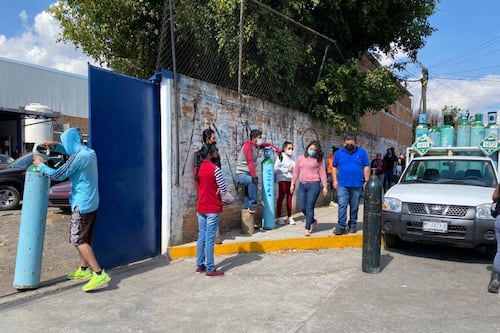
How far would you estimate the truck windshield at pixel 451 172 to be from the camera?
6.94 meters

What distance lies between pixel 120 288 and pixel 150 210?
151 cm

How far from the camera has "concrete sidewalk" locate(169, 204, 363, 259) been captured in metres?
6.52

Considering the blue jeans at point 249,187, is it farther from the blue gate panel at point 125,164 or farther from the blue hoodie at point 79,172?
the blue hoodie at point 79,172

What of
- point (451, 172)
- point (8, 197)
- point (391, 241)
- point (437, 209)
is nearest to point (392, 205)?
point (437, 209)

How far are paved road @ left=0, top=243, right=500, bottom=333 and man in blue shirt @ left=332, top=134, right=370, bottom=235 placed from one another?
1.35 metres

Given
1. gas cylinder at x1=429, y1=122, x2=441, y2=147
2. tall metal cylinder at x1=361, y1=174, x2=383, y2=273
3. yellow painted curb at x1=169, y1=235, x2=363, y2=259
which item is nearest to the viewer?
tall metal cylinder at x1=361, y1=174, x2=383, y2=273

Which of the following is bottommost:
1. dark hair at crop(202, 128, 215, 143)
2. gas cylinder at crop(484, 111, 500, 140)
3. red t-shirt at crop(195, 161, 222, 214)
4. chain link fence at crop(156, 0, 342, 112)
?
red t-shirt at crop(195, 161, 222, 214)

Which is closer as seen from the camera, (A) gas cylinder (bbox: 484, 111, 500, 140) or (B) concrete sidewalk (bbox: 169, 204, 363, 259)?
(B) concrete sidewalk (bbox: 169, 204, 363, 259)

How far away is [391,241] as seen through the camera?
6934 millimetres

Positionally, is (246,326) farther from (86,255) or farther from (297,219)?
(297,219)

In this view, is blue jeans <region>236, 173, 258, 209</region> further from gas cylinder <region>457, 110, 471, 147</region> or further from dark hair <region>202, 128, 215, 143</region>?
gas cylinder <region>457, 110, 471, 147</region>

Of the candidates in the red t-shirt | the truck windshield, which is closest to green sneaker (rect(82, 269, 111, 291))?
the red t-shirt

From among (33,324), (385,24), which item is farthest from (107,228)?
(385,24)

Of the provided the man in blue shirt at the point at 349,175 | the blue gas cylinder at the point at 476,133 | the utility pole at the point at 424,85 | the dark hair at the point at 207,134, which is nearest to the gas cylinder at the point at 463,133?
the blue gas cylinder at the point at 476,133
